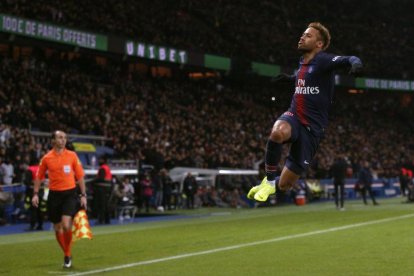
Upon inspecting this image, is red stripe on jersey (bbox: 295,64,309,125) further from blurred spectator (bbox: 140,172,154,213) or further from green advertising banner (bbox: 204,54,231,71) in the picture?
green advertising banner (bbox: 204,54,231,71)

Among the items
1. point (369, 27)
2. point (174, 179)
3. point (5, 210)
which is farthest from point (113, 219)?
point (369, 27)

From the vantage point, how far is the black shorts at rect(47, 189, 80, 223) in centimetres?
1169

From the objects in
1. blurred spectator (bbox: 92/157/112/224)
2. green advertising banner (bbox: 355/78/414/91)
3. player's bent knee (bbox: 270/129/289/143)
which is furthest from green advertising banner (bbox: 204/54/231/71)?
player's bent knee (bbox: 270/129/289/143)

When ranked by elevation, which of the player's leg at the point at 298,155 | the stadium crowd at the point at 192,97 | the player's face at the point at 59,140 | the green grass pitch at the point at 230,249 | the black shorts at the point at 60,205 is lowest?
the green grass pitch at the point at 230,249

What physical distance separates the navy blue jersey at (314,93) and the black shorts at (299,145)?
0.07 m

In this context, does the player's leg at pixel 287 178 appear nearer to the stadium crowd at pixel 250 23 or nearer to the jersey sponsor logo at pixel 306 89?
the jersey sponsor logo at pixel 306 89

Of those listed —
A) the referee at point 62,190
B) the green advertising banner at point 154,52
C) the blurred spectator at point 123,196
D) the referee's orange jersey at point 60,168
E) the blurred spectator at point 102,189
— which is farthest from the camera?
the green advertising banner at point 154,52

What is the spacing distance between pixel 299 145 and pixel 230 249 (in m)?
6.32

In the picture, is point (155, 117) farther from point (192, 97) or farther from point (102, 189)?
point (102, 189)

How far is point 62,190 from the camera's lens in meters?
11.8

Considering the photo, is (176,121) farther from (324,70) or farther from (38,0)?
(324,70)

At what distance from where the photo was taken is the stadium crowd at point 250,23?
38.6m

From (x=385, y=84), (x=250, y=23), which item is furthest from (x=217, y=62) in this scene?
(x=385, y=84)

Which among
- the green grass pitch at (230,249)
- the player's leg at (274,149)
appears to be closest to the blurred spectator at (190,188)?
the green grass pitch at (230,249)
